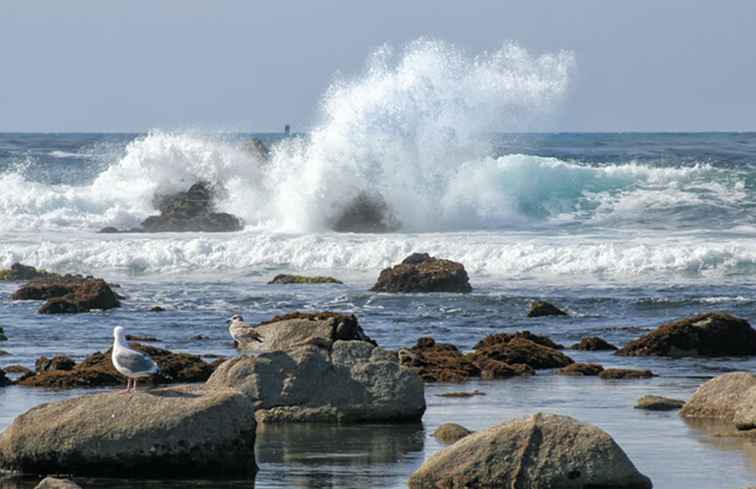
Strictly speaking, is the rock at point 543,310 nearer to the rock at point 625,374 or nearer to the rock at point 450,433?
the rock at point 625,374

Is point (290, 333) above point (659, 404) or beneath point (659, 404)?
above

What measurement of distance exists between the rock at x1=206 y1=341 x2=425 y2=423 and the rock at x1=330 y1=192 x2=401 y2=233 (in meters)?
29.1

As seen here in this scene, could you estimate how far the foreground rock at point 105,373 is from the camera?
18047 mm

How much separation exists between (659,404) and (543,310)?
11.1 metres

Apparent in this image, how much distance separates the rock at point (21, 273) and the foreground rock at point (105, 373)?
17.3m

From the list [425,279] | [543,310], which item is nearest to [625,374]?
[543,310]

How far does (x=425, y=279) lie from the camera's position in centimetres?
3059

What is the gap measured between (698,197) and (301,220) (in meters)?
12.5

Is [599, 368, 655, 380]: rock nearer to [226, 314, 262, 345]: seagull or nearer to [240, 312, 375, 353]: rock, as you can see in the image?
[240, 312, 375, 353]: rock

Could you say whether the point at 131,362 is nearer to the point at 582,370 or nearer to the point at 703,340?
the point at 582,370

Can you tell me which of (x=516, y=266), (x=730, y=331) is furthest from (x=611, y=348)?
(x=516, y=266)

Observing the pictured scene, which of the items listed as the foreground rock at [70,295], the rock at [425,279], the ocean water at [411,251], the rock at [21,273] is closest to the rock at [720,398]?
the ocean water at [411,251]

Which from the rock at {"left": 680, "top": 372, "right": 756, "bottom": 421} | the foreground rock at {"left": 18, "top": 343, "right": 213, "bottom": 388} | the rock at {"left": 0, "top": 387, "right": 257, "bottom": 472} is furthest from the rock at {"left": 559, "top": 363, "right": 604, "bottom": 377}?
the rock at {"left": 0, "top": 387, "right": 257, "bottom": 472}

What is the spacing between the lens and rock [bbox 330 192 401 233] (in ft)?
146
